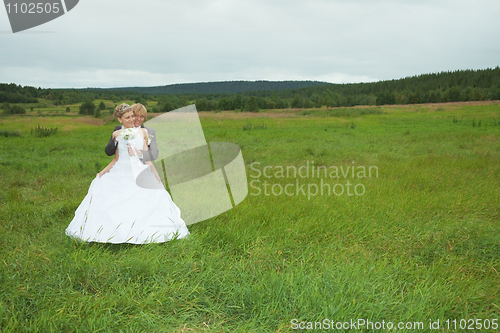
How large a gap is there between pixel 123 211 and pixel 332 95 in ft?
341

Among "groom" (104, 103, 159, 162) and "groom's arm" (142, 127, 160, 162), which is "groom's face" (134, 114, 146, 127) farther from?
"groom's arm" (142, 127, 160, 162)

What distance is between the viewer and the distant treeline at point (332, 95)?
131ft

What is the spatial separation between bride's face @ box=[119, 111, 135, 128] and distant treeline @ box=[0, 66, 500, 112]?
1869 centimetres

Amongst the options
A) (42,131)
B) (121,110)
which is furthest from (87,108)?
(121,110)

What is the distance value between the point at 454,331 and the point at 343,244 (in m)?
2.02

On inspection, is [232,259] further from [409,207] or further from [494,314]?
[409,207]

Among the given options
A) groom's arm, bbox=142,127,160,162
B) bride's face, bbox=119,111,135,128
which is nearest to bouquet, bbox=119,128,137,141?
bride's face, bbox=119,111,135,128

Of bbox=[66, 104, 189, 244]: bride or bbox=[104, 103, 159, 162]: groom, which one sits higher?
bbox=[104, 103, 159, 162]: groom

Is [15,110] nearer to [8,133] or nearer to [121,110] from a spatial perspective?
[8,133]

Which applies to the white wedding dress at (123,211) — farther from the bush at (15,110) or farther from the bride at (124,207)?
the bush at (15,110)

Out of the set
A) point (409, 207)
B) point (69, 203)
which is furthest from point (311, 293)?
point (69, 203)

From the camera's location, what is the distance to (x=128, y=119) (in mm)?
4188

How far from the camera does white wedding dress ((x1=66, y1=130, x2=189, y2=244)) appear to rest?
414 centimetres

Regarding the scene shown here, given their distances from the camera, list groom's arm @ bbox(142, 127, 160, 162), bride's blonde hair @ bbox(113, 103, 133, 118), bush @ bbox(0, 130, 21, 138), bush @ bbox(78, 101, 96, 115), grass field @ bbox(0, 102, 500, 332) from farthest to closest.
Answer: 1. bush @ bbox(78, 101, 96, 115)
2. bush @ bbox(0, 130, 21, 138)
3. groom's arm @ bbox(142, 127, 160, 162)
4. bride's blonde hair @ bbox(113, 103, 133, 118)
5. grass field @ bbox(0, 102, 500, 332)
